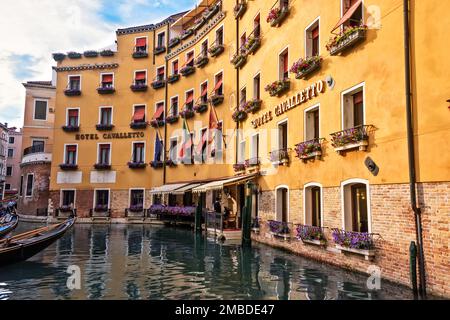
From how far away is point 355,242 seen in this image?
861cm

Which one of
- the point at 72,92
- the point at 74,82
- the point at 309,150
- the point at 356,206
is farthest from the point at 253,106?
the point at 74,82

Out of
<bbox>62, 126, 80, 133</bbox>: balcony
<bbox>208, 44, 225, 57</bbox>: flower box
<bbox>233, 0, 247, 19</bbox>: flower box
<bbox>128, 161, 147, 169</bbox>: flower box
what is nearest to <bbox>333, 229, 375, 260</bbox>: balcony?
<bbox>233, 0, 247, 19</bbox>: flower box

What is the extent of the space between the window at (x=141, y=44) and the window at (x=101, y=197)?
1005 cm

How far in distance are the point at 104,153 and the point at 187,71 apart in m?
8.46

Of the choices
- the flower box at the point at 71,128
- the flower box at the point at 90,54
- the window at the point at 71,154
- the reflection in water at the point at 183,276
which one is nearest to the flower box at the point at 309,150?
the reflection in water at the point at 183,276

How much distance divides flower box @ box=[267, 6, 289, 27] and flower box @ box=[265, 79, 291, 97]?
2224mm

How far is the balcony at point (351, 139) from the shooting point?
8680mm

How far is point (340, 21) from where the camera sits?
379 inches

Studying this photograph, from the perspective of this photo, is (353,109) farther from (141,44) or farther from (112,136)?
(141,44)

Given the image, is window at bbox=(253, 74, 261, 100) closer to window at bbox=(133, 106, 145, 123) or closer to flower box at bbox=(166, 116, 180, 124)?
flower box at bbox=(166, 116, 180, 124)

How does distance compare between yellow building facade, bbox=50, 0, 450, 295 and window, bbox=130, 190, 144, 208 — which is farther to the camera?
window, bbox=130, 190, 144, 208

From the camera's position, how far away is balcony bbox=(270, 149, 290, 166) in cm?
1262

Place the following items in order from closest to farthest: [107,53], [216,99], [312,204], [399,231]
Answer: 1. [399,231]
2. [312,204]
3. [216,99]
4. [107,53]

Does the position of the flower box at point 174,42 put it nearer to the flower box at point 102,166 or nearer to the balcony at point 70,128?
the balcony at point 70,128
